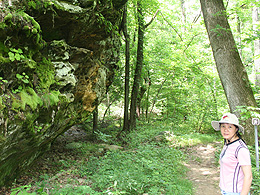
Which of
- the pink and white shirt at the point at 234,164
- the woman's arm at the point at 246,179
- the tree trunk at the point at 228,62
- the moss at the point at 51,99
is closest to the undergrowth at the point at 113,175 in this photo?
the moss at the point at 51,99

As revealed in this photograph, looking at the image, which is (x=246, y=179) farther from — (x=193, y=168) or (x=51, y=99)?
(x=193, y=168)

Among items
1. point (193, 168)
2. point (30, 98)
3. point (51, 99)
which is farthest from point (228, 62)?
point (30, 98)

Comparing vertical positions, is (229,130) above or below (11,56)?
below

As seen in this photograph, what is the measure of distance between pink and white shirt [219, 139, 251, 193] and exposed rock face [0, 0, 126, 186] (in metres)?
3.54

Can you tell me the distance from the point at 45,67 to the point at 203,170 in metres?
5.74

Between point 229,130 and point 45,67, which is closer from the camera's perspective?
point 229,130

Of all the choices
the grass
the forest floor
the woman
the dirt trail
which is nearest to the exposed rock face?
the forest floor

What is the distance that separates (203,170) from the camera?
6.16m

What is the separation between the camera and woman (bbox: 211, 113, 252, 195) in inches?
88.2

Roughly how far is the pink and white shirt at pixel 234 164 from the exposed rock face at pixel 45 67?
354cm

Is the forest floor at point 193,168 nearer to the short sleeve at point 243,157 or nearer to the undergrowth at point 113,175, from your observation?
the undergrowth at point 113,175

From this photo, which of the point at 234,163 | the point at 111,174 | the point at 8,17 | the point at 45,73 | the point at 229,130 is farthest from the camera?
the point at 111,174

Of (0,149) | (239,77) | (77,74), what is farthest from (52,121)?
(239,77)

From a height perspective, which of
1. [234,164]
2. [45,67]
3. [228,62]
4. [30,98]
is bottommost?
[234,164]
